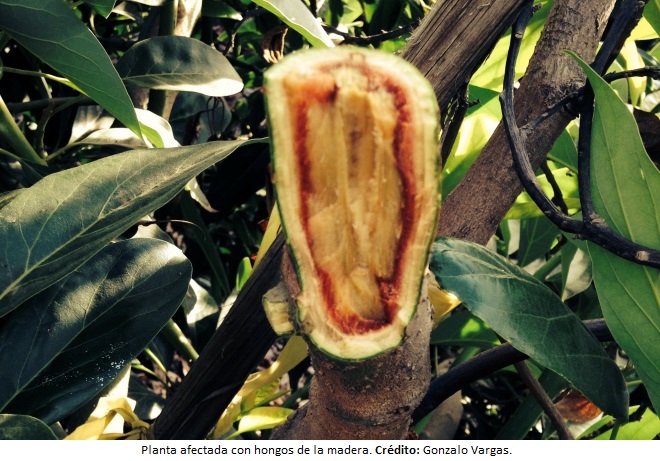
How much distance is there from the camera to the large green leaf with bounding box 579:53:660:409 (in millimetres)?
460

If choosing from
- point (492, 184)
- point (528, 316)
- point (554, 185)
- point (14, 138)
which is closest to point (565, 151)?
point (554, 185)

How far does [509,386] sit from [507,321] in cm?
73

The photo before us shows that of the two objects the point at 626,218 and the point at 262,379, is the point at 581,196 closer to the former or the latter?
the point at 626,218

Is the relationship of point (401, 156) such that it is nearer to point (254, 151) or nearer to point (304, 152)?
point (304, 152)

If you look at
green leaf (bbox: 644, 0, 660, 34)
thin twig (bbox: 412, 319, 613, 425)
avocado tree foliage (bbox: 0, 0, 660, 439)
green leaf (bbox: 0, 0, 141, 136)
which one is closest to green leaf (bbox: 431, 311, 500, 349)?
avocado tree foliage (bbox: 0, 0, 660, 439)

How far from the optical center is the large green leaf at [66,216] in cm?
50

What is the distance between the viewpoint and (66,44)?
550mm

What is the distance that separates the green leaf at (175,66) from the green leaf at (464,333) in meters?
0.39

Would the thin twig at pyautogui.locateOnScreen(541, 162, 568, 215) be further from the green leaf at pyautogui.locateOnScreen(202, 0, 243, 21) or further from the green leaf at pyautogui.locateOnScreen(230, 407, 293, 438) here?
the green leaf at pyautogui.locateOnScreen(202, 0, 243, 21)

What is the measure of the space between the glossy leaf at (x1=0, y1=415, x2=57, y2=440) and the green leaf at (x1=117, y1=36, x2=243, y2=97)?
367 millimetres

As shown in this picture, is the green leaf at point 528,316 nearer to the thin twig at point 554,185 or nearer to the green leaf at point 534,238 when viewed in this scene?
the thin twig at point 554,185

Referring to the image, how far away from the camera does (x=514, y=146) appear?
52cm

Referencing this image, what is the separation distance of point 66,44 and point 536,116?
0.37m
